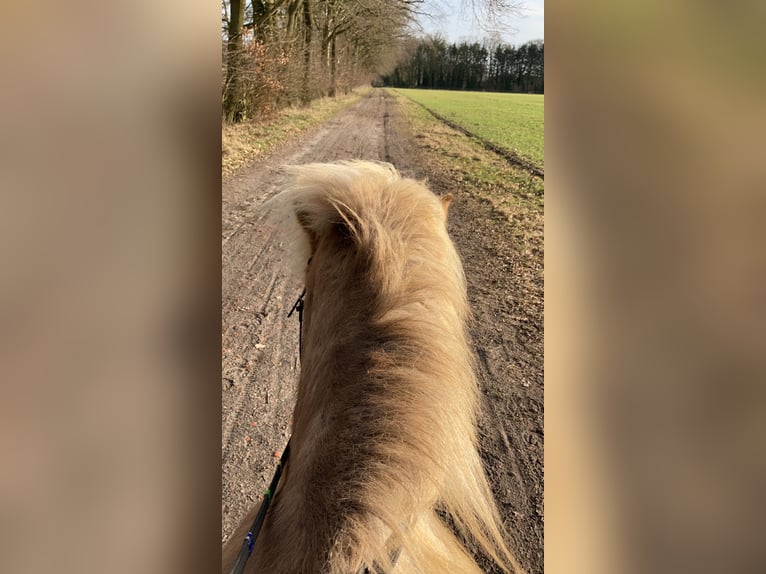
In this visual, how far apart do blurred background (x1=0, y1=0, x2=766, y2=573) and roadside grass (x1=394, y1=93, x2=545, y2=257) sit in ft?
6.24

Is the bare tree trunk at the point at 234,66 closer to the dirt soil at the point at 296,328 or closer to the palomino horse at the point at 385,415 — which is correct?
the dirt soil at the point at 296,328

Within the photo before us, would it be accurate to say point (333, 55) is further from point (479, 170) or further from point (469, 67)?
point (479, 170)

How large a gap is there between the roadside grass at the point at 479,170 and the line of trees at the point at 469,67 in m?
0.69

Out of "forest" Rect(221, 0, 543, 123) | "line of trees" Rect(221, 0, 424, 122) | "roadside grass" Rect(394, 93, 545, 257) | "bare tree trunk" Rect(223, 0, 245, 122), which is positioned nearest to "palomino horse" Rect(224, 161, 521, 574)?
"forest" Rect(221, 0, 543, 123)

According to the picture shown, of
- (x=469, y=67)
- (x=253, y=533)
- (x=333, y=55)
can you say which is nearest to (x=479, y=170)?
(x=333, y=55)

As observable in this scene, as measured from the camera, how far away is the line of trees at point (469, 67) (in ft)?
2.89

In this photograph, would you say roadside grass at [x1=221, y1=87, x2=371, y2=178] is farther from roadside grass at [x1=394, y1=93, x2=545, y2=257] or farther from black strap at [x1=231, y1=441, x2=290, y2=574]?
black strap at [x1=231, y1=441, x2=290, y2=574]

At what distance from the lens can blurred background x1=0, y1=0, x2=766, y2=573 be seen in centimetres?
38

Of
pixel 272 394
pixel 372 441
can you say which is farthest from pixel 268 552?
pixel 272 394
